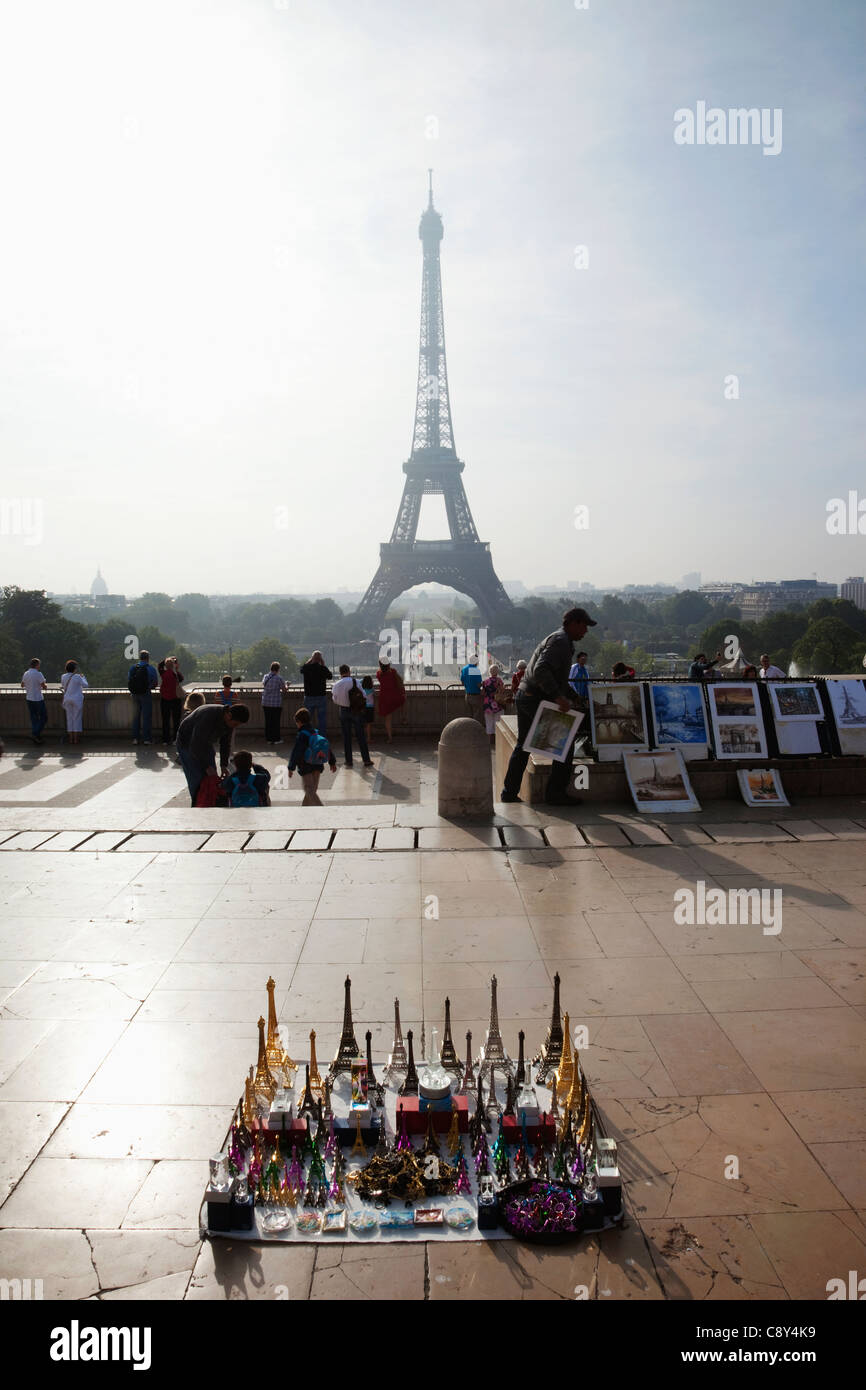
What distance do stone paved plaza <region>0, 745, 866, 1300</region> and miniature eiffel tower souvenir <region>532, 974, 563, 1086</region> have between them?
255mm

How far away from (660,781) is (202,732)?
4.91m

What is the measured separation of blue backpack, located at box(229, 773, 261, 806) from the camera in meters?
10.5

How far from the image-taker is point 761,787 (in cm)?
1075

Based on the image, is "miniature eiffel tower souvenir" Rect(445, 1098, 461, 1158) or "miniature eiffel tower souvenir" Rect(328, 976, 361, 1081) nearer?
"miniature eiffel tower souvenir" Rect(445, 1098, 461, 1158)

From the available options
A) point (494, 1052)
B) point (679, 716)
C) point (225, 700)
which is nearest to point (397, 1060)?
point (494, 1052)

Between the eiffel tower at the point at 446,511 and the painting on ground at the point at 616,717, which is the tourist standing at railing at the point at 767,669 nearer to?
A: the painting on ground at the point at 616,717

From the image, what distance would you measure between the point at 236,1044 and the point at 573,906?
122 inches

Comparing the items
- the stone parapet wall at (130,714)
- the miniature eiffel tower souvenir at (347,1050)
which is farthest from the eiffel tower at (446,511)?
the miniature eiffel tower souvenir at (347,1050)

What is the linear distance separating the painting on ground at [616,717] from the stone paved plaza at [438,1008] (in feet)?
2.73

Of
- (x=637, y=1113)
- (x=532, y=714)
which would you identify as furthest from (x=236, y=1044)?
(x=532, y=714)

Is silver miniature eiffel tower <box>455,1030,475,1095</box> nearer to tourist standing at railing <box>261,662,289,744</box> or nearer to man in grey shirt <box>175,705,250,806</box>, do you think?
man in grey shirt <box>175,705,250,806</box>

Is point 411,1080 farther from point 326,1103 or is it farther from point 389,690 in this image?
point 389,690

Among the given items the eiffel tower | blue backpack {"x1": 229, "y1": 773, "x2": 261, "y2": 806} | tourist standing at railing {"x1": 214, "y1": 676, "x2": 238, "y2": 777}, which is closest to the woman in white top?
tourist standing at railing {"x1": 214, "y1": 676, "x2": 238, "y2": 777}
